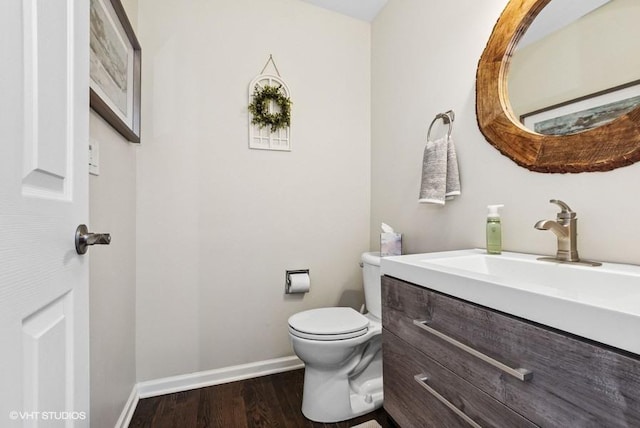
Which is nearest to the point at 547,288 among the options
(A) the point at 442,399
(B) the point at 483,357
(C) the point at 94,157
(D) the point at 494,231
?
(B) the point at 483,357

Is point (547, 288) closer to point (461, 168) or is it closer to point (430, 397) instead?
point (430, 397)

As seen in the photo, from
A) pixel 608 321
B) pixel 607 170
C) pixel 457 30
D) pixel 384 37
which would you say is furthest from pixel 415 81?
pixel 608 321

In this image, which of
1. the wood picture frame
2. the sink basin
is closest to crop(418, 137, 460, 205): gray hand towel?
the sink basin

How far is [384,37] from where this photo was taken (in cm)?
203

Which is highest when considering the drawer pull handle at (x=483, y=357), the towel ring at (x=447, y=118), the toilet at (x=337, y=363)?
the towel ring at (x=447, y=118)

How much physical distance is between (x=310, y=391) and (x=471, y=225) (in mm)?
1109

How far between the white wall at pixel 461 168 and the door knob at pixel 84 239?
4.46ft

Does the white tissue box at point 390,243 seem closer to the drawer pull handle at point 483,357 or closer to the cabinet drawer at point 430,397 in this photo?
the cabinet drawer at point 430,397

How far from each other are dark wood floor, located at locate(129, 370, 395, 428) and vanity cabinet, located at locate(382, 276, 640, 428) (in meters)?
0.61

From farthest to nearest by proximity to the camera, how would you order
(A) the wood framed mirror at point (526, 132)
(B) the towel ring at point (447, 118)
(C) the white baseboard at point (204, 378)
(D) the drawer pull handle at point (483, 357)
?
(C) the white baseboard at point (204, 378) < (B) the towel ring at point (447, 118) < (A) the wood framed mirror at point (526, 132) < (D) the drawer pull handle at point (483, 357)

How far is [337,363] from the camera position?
1425 millimetres

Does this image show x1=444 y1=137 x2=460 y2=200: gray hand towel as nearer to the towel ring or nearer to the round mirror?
the towel ring

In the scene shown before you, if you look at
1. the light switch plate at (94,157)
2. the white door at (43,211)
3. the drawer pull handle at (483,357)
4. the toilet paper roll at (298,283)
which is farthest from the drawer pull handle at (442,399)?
the light switch plate at (94,157)

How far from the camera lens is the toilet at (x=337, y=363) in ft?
4.56
